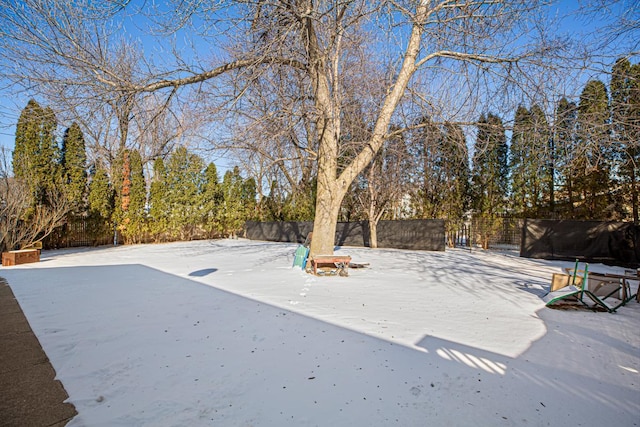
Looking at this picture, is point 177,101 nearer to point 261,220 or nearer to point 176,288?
point 176,288

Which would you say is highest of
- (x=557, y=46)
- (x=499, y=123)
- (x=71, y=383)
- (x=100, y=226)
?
(x=557, y=46)

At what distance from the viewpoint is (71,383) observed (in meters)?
2.40

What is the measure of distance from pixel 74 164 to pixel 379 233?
14.2 m

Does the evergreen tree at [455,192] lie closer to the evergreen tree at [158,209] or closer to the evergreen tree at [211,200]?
the evergreen tree at [211,200]

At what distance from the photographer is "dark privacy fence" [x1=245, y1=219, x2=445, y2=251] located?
13906mm

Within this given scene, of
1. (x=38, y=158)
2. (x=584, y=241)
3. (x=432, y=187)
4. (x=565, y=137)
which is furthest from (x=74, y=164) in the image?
(x=584, y=241)

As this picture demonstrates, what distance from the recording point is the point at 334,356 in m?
2.89

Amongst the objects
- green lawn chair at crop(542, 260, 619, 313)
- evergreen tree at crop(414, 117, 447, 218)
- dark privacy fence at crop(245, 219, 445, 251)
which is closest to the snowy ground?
green lawn chair at crop(542, 260, 619, 313)

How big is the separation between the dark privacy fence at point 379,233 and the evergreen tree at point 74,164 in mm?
9320

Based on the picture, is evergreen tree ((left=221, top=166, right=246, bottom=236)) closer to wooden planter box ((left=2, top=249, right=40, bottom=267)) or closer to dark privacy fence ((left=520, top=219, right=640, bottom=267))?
wooden planter box ((left=2, top=249, right=40, bottom=267))

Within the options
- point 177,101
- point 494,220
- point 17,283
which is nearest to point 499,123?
point 177,101

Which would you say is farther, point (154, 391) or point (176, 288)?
point (176, 288)

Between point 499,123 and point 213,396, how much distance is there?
26.0 feet

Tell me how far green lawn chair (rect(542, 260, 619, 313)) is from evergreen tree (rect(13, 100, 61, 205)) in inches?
641
